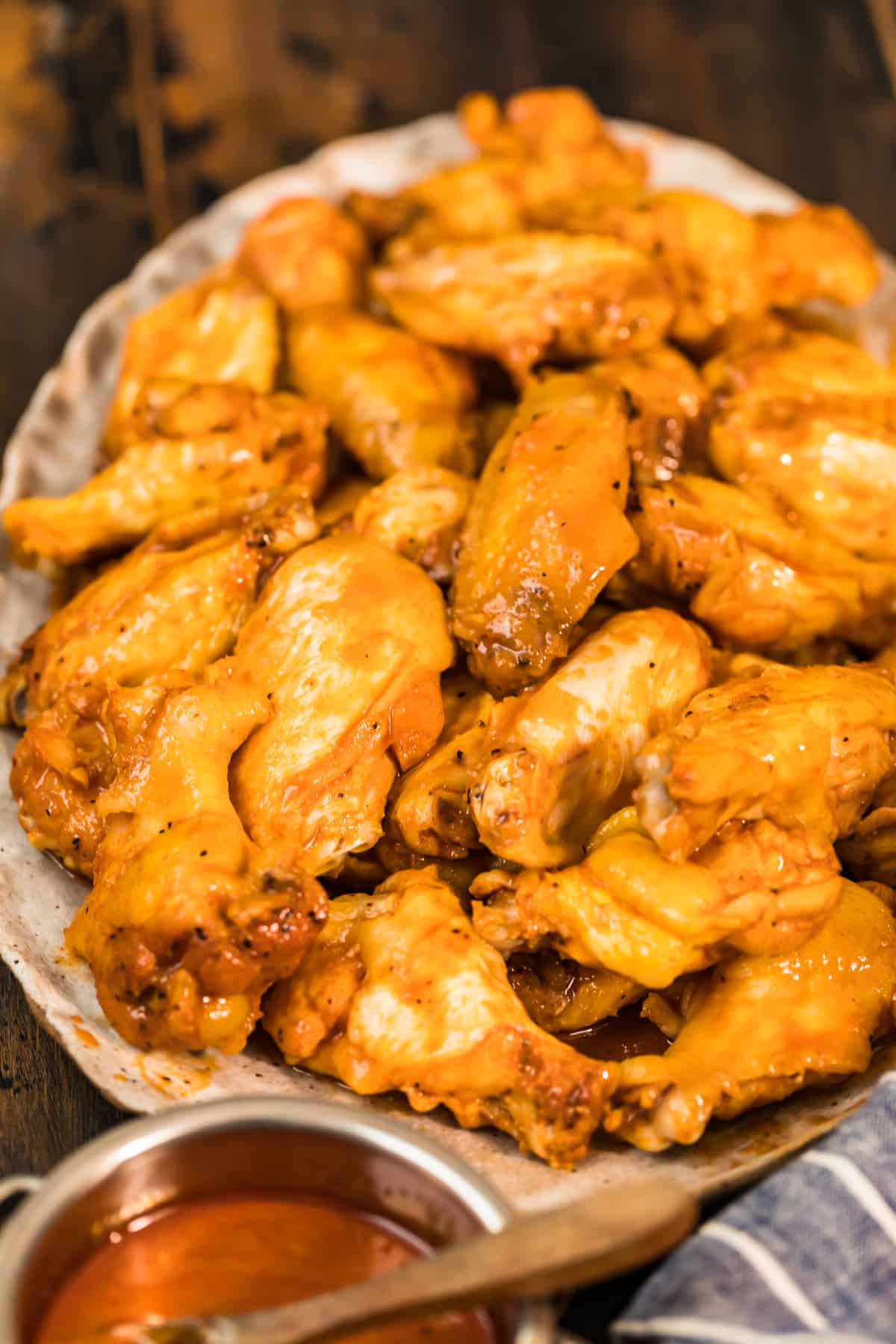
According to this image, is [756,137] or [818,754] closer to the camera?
[818,754]

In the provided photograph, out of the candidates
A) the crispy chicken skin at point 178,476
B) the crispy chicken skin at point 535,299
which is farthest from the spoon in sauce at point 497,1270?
the crispy chicken skin at point 535,299

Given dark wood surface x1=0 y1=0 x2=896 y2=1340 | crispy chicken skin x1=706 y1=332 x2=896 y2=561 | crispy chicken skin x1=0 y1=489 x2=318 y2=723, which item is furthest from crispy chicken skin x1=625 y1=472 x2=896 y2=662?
dark wood surface x1=0 y1=0 x2=896 y2=1340

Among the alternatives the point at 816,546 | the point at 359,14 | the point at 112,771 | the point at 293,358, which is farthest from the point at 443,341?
the point at 359,14

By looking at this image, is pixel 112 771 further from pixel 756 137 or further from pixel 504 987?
pixel 756 137

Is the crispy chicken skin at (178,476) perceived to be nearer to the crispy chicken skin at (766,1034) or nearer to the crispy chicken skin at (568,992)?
the crispy chicken skin at (568,992)

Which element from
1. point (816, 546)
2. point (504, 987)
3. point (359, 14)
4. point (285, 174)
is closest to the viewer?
point (504, 987)

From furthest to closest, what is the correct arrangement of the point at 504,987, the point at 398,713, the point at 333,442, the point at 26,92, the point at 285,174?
the point at 26,92 → the point at 285,174 → the point at 333,442 → the point at 398,713 → the point at 504,987

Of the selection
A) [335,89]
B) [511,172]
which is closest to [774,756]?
[511,172]
